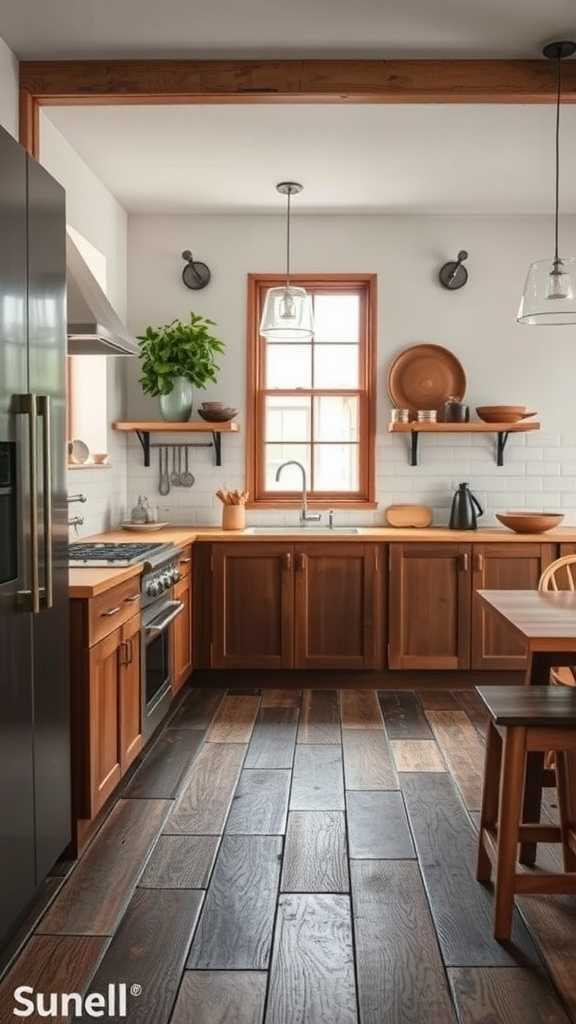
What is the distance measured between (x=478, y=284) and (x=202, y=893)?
13.4ft

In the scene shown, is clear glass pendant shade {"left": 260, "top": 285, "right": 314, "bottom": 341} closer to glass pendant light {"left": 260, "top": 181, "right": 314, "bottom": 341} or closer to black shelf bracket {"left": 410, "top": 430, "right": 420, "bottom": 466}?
glass pendant light {"left": 260, "top": 181, "right": 314, "bottom": 341}

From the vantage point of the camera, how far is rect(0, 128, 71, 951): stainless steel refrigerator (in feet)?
7.13

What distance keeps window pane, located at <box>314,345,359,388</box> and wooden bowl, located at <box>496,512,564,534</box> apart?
4.44 feet

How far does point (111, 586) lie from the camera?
3.07m

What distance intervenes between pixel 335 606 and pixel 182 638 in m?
0.89

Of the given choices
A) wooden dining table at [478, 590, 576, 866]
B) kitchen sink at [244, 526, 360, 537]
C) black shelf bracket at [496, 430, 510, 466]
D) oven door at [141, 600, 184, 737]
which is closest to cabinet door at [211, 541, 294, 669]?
kitchen sink at [244, 526, 360, 537]

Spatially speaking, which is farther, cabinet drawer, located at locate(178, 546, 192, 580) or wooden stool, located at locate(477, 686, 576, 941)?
cabinet drawer, located at locate(178, 546, 192, 580)

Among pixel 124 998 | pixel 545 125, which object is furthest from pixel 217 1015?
pixel 545 125

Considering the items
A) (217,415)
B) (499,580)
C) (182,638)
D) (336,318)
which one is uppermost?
(336,318)

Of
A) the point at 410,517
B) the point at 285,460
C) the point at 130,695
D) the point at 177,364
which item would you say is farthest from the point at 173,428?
the point at 130,695

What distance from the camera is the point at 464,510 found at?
17.2 feet

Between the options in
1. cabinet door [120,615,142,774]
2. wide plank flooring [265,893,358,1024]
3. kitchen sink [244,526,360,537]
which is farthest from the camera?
kitchen sink [244,526,360,537]

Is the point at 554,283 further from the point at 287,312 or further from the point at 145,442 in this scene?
the point at 145,442

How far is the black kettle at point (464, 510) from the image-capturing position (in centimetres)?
524
